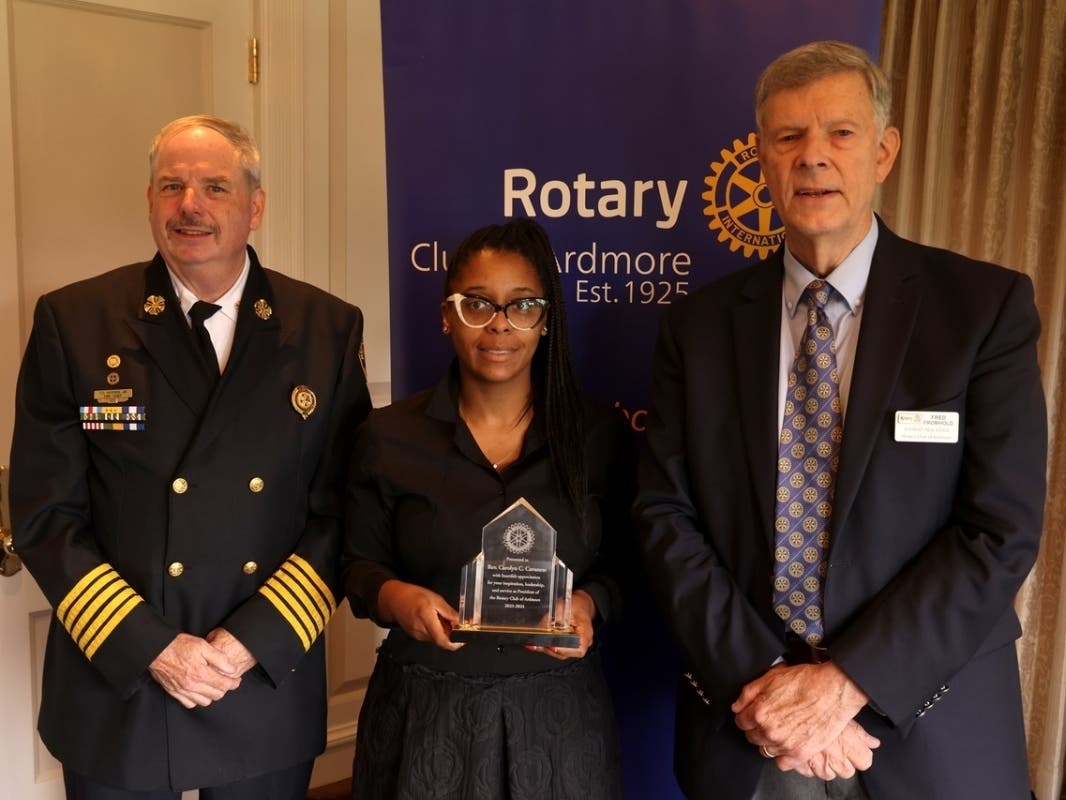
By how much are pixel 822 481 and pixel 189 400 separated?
3.98 ft

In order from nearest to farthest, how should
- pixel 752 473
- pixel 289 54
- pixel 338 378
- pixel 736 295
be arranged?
pixel 752 473, pixel 736 295, pixel 338 378, pixel 289 54

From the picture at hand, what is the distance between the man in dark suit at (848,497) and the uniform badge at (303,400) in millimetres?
728

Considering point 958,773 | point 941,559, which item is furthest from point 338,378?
point 958,773

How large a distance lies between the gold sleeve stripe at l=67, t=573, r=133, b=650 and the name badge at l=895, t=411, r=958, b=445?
57.0 inches

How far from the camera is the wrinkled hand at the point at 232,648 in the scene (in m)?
1.96

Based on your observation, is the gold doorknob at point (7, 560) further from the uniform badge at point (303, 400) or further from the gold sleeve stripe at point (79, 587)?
the uniform badge at point (303, 400)

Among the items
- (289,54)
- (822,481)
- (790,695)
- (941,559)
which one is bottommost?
(790,695)

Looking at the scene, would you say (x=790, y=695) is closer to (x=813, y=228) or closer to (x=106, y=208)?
(x=813, y=228)

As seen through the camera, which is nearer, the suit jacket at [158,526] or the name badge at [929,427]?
the name badge at [929,427]

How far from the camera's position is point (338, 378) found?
85.7 inches

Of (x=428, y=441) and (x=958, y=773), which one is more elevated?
(x=428, y=441)

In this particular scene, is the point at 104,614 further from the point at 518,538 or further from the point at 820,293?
the point at 820,293

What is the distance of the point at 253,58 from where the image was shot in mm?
3139

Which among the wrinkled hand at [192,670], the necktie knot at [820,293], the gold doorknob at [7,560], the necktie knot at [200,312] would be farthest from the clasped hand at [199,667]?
the necktie knot at [820,293]
